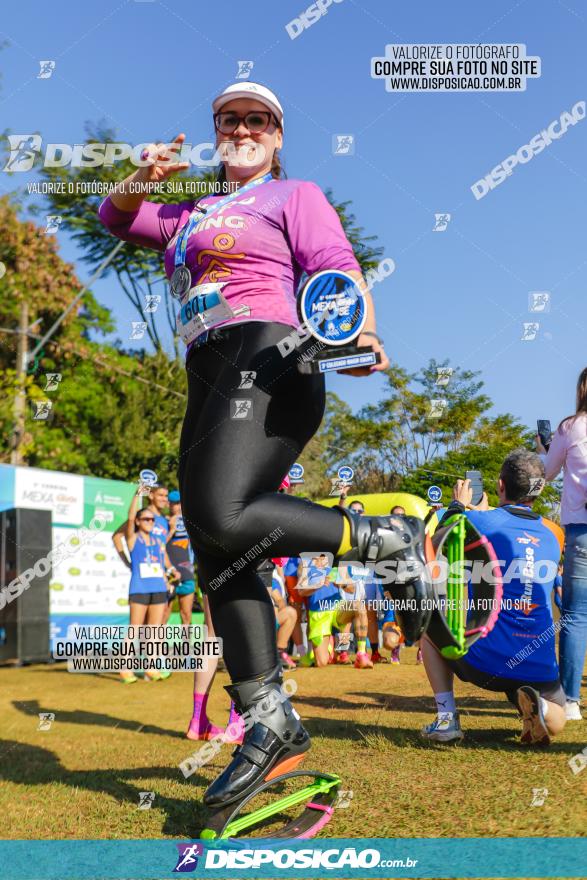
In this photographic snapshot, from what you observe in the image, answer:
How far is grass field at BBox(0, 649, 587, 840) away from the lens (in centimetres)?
239

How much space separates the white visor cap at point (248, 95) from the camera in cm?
269

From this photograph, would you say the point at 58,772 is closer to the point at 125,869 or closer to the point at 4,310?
the point at 125,869

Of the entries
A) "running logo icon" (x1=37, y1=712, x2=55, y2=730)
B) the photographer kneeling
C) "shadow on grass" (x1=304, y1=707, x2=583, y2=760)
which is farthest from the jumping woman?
"running logo icon" (x1=37, y1=712, x2=55, y2=730)

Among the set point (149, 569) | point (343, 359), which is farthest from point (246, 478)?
point (149, 569)

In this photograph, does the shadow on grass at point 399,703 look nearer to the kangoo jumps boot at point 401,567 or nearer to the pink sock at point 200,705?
the pink sock at point 200,705

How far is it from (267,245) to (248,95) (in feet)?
Answer: 1.80

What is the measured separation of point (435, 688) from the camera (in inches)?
165

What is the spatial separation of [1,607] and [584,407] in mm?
7797

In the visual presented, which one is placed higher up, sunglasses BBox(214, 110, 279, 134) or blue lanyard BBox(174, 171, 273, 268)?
sunglasses BBox(214, 110, 279, 134)

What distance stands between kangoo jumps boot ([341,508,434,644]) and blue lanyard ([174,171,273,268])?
3.45 feet

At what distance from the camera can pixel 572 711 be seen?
448 cm

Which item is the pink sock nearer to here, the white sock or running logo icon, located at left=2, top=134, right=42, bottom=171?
the white sock

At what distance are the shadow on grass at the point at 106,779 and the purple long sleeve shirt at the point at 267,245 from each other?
161cm

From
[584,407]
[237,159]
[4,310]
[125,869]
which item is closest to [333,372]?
[237,159]
